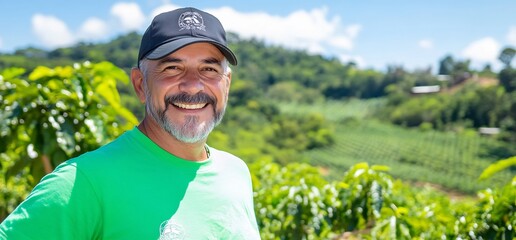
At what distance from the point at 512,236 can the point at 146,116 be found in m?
1.40

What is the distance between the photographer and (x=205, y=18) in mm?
1611

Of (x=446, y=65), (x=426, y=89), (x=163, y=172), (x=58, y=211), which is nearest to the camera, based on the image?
(x=58, y=211)

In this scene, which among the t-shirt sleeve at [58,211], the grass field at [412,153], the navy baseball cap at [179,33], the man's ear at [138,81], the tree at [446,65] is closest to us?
the t-shirt sleeve at [58,211]

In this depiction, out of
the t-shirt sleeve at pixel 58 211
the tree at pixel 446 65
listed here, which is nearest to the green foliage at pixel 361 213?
the t-shirt sleeve at pixel 58 211

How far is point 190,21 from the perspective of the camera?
1562mm

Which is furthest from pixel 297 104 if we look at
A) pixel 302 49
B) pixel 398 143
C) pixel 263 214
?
pixel 263 214

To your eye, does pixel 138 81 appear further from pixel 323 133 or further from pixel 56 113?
pixel 323 133

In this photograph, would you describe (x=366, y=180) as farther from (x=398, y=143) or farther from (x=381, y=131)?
(x=381, y=131)

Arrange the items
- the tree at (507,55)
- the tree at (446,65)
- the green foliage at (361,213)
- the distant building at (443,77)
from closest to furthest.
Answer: the green foliage at (361,213), the tree at (507,55), the distant building at (443,77), the tree at (446,65)

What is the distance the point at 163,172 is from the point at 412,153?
7867 centimetres

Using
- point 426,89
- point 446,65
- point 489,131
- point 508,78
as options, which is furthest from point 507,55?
point 446,65

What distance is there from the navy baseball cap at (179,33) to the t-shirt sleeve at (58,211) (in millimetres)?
369

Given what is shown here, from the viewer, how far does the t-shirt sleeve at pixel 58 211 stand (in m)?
1.27

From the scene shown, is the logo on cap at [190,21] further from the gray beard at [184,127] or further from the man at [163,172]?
the gray beard at [184,127]
